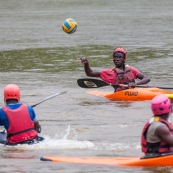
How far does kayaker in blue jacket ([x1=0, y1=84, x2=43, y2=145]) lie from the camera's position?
12.7 m

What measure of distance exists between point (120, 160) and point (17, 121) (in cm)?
201

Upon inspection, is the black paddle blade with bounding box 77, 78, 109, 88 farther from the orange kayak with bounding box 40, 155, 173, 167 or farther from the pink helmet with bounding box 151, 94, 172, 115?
the pink helmet with bounding box 151, 94, 172, 115

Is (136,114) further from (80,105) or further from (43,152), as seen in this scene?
(43,152)

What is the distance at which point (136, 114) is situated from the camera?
16.9 metres

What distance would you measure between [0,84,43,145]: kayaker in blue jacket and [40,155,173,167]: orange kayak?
3.70 feet

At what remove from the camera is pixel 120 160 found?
11.5 meters

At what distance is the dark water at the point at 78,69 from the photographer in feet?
42.0

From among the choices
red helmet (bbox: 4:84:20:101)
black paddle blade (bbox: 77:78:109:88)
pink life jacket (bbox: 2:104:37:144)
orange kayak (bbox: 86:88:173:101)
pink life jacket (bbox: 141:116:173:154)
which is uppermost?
black paddle blade (bbox: 77:78:109:88)

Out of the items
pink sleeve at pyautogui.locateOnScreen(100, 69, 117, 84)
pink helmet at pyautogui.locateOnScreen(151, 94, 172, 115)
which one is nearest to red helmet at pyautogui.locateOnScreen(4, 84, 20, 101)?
pink helmet at pyautogui.locateOnScreen(151, 94, 172, 115)

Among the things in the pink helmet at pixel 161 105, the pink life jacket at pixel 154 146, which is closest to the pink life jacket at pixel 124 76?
the pink life jacket at pixel 154 146

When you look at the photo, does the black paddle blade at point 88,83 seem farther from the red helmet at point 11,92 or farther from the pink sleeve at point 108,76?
the red helmet at point 11,92

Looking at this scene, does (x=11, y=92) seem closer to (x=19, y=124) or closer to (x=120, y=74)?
(x=19, y=124)

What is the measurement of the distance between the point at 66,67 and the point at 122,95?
24.6 ft

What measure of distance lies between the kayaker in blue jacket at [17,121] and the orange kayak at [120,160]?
113cm
